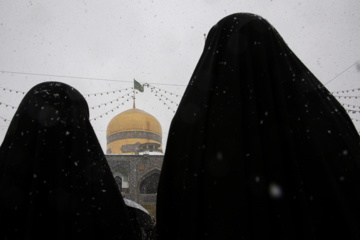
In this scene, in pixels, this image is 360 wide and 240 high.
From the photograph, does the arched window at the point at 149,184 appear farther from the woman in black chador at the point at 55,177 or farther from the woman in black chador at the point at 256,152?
the woman in black chador at the point at 256,152

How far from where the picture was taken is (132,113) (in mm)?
18859

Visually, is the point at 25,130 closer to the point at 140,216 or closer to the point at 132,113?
the point at 140,216

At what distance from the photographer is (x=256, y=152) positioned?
0.92 meters

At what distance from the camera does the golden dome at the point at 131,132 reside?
17547 mm

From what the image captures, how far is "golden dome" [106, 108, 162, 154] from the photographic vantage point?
1755 centimetres

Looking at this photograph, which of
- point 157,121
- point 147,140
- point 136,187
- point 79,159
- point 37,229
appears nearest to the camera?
point 37,229

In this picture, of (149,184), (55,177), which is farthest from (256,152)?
(149,184)

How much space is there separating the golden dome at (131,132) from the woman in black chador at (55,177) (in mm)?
15320

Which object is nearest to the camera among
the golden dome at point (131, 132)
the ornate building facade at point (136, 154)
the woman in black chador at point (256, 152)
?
the woman in black chador at point (256, 152)

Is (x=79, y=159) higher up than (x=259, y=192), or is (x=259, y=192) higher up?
(x=79, y=159)

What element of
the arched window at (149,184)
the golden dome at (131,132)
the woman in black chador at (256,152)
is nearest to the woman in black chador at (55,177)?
the woman in black chador at (256,152)

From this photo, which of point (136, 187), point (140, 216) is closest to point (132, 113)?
point (136, 187)

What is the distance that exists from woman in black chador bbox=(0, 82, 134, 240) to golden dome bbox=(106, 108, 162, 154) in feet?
50.3

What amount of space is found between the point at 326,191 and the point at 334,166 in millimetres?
106
